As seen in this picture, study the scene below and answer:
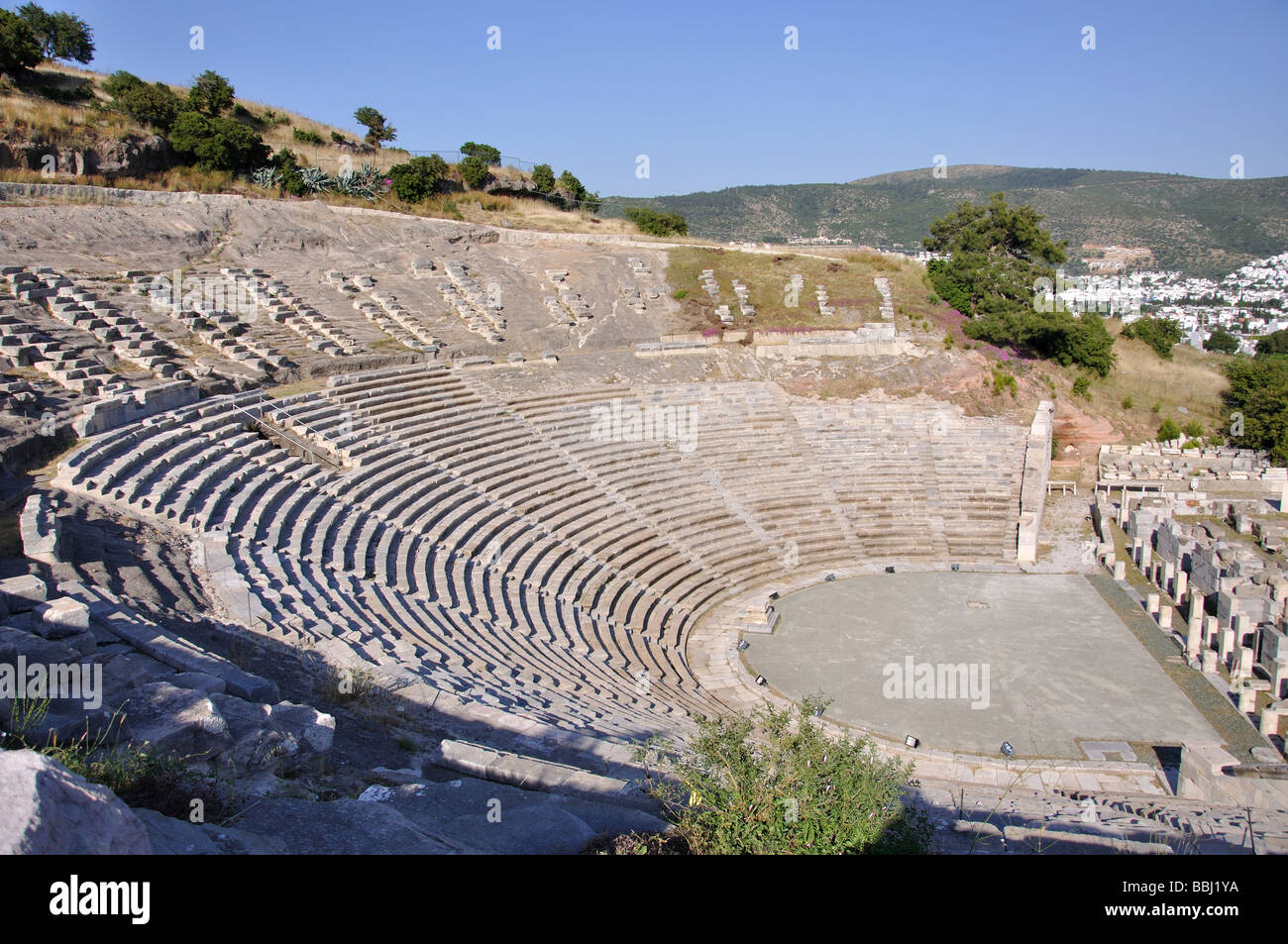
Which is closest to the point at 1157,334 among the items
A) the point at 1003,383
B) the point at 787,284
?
the point at 1003,383

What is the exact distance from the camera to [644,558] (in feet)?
64.6

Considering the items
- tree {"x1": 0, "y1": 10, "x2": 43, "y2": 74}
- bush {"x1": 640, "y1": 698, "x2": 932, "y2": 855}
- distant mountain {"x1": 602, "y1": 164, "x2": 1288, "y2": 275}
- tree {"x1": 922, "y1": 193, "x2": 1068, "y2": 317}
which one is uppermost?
distant mountain {"x1": 602, "y1": 164, "x2": 1288, "y2": 275}

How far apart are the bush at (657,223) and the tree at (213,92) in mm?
19060

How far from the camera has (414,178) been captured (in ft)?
121

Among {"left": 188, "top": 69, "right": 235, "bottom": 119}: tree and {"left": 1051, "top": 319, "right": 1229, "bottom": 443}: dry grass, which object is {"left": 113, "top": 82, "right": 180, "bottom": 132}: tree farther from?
{"left": 1051, "top": 319, "right": 1229, "bottom": 443}: dry grass

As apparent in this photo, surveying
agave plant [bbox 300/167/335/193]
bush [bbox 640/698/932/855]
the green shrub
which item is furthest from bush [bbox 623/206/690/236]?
bush [bbox 640/698/932/855]

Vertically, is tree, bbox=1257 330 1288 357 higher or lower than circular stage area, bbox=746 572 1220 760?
higher

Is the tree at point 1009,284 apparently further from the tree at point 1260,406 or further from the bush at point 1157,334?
the bush at point 1157,334

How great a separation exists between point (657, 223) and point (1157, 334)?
23147 mm

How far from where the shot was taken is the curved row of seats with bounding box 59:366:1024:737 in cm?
1293

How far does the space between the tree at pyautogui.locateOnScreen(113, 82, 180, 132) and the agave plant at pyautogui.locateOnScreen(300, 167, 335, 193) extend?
502 cm

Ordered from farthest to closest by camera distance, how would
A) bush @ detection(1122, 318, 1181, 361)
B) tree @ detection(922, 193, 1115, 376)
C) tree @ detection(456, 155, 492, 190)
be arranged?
tree @ detection(456, 155, 492, 190) < bush @ detection(1122, 318, 1181, 361) < tree @ detection(922, 193, 1115, 376)
